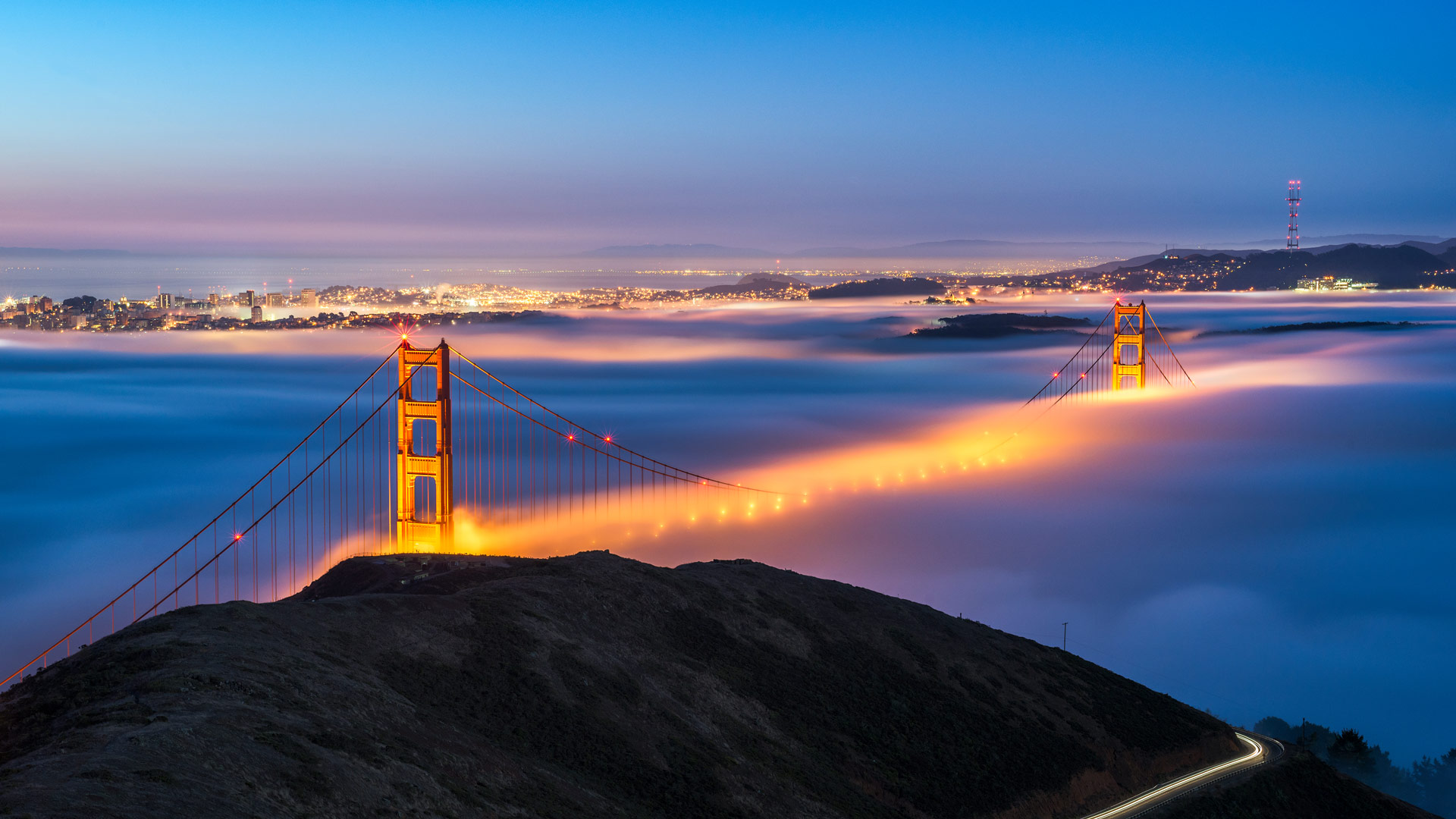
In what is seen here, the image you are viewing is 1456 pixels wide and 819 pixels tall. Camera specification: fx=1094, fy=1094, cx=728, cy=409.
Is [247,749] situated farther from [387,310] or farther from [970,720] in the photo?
[387,310]

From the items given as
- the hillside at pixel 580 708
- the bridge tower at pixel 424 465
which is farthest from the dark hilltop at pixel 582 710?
the bridge tower at pixel 424 465

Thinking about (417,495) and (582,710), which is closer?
(582,710)

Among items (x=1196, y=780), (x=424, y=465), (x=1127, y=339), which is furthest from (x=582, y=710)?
(x=1127, y=339)

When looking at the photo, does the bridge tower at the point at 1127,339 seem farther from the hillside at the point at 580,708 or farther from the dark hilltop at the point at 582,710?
the dark hilltop at the point at 582,710

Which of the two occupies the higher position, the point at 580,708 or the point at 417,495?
the point at 580,708

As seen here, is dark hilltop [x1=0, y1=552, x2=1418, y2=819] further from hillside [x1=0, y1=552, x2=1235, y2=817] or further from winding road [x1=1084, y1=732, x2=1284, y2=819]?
winding road [x1=1084, y1=732, x2=1284, y2=819]

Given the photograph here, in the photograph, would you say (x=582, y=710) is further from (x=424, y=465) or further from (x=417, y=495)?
(x=417, y=495)
